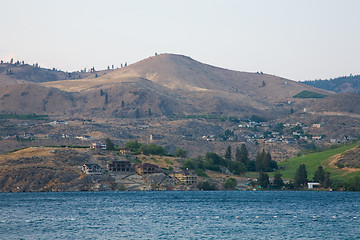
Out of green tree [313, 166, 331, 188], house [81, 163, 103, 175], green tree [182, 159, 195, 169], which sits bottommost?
green tree [313, 166, 331, 188]

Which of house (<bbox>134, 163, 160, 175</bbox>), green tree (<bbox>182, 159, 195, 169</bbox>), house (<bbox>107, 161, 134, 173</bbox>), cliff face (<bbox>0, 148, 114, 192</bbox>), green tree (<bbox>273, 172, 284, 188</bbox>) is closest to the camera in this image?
cliff face (<bbox>0, 148, 114, 192</bbox>)

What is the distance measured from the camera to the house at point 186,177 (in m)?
176

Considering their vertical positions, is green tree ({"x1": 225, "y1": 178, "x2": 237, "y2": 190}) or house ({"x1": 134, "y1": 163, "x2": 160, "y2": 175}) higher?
house ({"x1": 134, "y1": 163, "x2": 160, "y2": 175})

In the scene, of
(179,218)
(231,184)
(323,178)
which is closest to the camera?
(179,218)

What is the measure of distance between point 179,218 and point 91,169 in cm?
7494

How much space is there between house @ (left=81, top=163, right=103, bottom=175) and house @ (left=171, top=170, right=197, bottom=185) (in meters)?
23.4

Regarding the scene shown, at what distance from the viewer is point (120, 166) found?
177 metres

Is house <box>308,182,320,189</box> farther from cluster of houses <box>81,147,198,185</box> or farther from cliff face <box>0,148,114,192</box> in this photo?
cliff face <box>0,148,114,192</box>

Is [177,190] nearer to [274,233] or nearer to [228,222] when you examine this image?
[228,222]

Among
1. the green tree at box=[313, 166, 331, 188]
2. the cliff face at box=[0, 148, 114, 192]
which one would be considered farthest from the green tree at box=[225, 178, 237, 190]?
the cliff face at box=[0, 148, 114, 192]

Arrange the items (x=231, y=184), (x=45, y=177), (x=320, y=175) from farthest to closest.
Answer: (x=231, y=184) < (x=320, y=175) < (x=45, y=177)

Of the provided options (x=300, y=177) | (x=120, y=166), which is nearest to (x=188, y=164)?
(x=120, y=166)

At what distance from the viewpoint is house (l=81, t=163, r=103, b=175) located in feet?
557

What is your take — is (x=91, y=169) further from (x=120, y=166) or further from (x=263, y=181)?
(x=263, y=181)
